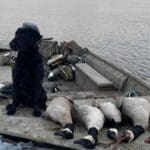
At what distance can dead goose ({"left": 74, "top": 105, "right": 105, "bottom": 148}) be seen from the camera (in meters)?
6.46

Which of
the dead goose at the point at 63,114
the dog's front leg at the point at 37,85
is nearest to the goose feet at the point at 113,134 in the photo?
the dead goose at the point at 63,114

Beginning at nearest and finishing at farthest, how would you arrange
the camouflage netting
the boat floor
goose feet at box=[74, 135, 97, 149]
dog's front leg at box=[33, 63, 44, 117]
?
goose feet at box=[74, 135, 97, 149] → the boat floor → dog's front leg at box=[33, 63, 44, 117] → the camouflage netting

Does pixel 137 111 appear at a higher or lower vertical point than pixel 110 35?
higher

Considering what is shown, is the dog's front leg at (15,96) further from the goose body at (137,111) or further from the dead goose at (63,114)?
the goose body at (137,111)

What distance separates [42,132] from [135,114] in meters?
1.65

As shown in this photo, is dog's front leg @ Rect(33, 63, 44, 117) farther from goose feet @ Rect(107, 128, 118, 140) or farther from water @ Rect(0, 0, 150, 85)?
water @ Rect(0, 0, 150, 85)

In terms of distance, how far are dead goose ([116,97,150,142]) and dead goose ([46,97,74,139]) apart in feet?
2.99

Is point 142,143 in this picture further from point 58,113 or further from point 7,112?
point 7,112

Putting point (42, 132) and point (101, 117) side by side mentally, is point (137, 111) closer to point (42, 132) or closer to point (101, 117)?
point (101, 117)

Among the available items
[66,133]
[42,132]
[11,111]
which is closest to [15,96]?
[11,111]

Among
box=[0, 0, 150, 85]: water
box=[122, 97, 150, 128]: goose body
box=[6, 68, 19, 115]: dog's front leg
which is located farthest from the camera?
box=[0, 0, 150, 85]: water

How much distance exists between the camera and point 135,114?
7289mm

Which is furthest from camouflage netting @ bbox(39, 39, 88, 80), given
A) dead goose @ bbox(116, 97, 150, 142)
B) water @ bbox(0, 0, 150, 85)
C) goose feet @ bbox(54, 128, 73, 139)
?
goose feet @ bbox(54, 128, 73, 139)

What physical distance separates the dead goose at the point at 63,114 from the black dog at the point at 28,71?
56 cm
